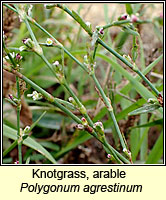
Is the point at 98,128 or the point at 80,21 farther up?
the point at 80,21

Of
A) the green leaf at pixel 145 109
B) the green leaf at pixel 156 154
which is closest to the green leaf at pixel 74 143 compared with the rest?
the green leaf at pixel 156 154

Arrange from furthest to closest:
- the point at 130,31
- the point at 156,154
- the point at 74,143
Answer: the point at 74,143, the point at 156,154, the point at 130,31

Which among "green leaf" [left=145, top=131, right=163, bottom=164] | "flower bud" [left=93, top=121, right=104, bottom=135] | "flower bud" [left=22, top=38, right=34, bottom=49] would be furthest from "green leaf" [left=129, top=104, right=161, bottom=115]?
"green leaf" [left=145, top=131, right=163, bottom=164]

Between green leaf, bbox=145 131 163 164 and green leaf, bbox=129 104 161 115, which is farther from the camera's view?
green leaf, bbox=145 131 163 164

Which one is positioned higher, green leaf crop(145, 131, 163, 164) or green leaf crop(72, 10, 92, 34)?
green leaf crop(72, 10, 92, 34)

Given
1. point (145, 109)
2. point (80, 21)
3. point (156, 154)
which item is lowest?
point (156, 154)

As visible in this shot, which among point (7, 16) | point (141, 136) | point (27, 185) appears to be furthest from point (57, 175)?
point (7, 16)

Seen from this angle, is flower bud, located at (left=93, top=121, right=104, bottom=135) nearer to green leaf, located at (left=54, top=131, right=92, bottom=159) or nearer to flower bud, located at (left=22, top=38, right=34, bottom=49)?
flower bud, located at (left=22, top=38, right=34, bottom=49)

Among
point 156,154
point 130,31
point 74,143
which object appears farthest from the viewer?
point 74,143

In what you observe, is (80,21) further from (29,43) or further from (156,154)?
(156,154)

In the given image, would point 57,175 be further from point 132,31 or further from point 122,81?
point 122,81

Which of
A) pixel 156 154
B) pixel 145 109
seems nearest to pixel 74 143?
pixel 156 154

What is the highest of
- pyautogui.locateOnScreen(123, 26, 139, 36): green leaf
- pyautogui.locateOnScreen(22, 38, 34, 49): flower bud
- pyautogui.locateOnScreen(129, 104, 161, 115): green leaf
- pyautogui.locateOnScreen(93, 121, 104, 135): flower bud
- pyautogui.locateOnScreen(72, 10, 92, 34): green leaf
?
pyautogui.locateOnScreen(72, 10, 92, 34): green leaf
